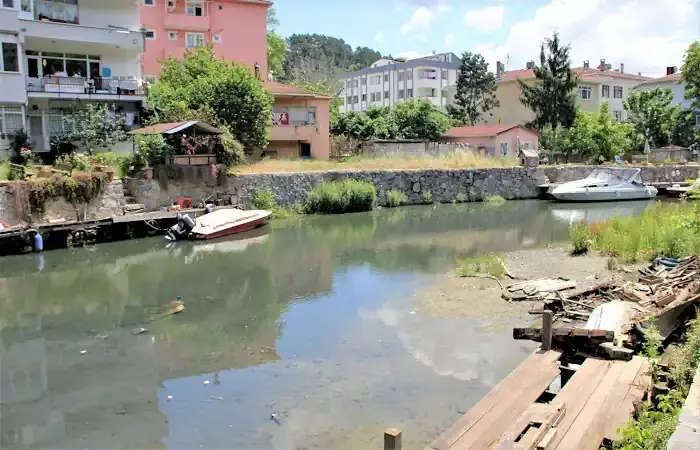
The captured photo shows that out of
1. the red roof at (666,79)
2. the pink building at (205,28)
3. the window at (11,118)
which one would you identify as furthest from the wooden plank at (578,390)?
the red roof at (666,79)

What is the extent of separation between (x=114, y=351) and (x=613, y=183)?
34304 millimetres

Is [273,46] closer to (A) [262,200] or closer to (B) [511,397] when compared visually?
(A) [262,200]

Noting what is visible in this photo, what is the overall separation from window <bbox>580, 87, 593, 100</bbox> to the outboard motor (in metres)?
47.1

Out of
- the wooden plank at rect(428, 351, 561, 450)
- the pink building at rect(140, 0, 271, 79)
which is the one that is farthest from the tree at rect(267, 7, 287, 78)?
the wooden plank at rect(428, 351, 561, 450)

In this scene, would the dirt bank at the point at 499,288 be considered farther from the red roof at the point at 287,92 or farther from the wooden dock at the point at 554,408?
the red roof at the point at 287,92

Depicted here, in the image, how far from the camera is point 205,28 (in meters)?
44.6

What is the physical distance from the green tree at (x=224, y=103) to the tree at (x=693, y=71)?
34.1 m

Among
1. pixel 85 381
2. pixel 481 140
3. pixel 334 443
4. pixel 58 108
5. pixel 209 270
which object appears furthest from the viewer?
pixel 481 140

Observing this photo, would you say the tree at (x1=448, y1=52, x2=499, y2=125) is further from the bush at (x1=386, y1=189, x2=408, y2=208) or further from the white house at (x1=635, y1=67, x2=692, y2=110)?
the bush at (x1=386, y1=189, x2=408, y2=208)

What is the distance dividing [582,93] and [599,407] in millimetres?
58306

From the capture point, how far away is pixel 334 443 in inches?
329

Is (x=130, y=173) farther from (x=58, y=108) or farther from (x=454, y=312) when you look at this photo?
(x=454, y=312)

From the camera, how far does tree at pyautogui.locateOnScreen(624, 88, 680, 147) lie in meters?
51.2

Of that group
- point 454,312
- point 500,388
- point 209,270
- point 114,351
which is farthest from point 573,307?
point 209,270
